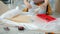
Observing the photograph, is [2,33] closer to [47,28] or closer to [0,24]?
[0,24]

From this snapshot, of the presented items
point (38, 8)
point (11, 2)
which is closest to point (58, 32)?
point (38, 8)

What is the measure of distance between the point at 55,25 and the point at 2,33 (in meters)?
0.47

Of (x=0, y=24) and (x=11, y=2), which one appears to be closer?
(x=0, y=24)

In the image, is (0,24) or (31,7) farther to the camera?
(31,7)

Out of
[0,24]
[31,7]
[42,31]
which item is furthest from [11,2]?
[42,31]

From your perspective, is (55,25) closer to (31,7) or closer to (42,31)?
(42,31)

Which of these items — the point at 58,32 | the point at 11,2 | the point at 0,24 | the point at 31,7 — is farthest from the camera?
the point at 11,2

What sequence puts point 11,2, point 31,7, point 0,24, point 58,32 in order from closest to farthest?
point 58,32 → point 0,24 → point 31,7 → point 11,2

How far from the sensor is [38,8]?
180cm

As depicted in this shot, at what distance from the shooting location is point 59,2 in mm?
2893

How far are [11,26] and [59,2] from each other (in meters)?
2.14

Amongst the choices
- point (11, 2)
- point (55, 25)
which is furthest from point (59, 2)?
point (55, 25)

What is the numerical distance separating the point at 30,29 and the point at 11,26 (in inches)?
6.9

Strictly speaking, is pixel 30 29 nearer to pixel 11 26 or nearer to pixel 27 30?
pixel 27 30
